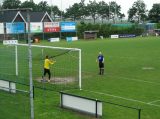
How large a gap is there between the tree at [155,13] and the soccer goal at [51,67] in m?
92.8

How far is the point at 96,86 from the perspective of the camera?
27625 mm

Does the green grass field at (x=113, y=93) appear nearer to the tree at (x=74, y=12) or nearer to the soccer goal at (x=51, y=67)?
the soccer goal at (x=51, y=67)

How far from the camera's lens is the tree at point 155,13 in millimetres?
134425

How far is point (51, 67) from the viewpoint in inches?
1467

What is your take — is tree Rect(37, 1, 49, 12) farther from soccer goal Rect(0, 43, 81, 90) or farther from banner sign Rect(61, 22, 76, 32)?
soccer goal Rect(0, 43, 81, 90)

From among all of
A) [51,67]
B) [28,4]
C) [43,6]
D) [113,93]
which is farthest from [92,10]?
[113,93]

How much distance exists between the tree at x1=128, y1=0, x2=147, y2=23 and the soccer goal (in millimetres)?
100721

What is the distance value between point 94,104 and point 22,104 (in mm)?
3303

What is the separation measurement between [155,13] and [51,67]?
10418cm

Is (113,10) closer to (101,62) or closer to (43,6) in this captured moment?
(43,6)

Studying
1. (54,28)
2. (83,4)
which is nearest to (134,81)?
(54,28)

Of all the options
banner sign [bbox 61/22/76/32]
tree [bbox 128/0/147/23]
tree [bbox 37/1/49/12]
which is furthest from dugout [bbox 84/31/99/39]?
tree [bbox 128/0/147/23]

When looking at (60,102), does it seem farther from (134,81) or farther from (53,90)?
(134,81)

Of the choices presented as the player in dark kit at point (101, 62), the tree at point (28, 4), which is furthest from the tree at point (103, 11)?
the player in dark kit at point (101, 62)
